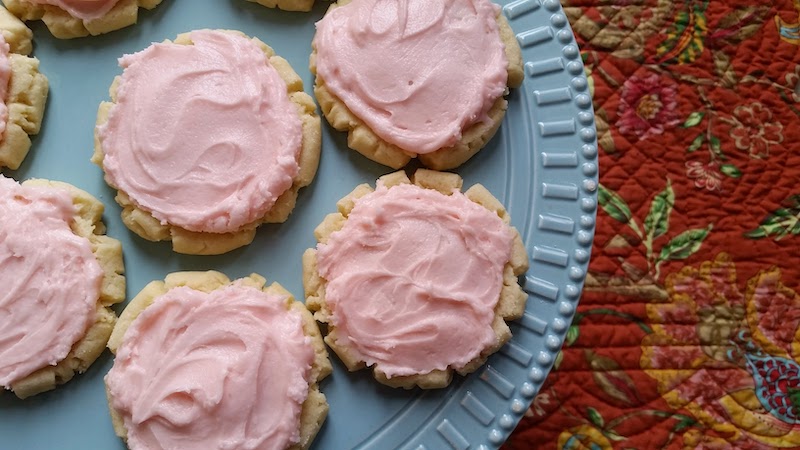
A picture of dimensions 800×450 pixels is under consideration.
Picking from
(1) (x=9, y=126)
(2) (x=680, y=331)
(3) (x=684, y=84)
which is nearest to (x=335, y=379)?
(1) (x=9, y=126)

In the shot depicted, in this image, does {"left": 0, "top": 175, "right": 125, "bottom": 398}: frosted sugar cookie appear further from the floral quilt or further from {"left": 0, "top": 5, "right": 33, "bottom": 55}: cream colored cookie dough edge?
the floral quilt

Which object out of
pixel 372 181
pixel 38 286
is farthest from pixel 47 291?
pixel 372 181

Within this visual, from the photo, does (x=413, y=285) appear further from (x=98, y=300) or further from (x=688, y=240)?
(x=688, y=240)

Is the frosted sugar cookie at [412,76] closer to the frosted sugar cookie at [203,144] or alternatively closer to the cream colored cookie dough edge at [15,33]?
the frosted sugar cookie at [203,144]

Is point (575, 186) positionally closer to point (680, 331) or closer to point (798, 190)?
point (680, 331)

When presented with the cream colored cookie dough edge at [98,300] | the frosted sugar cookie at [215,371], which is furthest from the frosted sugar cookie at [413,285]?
the cream colored cookie dough edge at [98,300]
